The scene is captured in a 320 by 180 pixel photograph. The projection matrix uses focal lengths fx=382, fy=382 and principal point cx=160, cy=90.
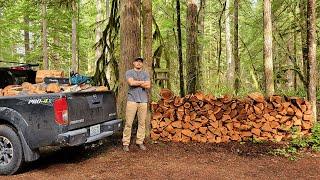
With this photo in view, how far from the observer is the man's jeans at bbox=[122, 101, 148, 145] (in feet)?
26.2

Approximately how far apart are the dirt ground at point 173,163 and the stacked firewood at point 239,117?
0.36 meters

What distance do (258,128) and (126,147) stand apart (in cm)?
302

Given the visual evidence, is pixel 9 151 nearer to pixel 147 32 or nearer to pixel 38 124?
pixel 38 124

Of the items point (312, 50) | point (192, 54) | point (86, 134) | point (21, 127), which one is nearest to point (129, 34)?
point (86, 134)

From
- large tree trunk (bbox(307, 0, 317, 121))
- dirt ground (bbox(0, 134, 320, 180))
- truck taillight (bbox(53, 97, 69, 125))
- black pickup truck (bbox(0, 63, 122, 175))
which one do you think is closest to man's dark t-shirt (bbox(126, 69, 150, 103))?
dirt ground (bbox(0, 134, 320, 180))

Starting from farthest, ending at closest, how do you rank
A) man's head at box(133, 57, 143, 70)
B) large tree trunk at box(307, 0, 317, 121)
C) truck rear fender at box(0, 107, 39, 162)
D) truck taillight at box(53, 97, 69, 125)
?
large tree trunk at box(307, 0, 317, 121) → man's head at box(133, 57, 143, 70) → truck rear fender at box(0, 107, 39, 162) → truck taillight at box(53, 97, 69, 125)

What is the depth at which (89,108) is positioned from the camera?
7023 mm

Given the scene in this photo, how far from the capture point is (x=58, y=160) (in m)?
7.77

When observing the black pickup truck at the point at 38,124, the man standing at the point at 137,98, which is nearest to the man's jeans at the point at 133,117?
the man standing at the point at 137,98

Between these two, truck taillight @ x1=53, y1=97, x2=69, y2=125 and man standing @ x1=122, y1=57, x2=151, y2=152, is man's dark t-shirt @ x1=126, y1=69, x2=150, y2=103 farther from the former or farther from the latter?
truck taillight @ x1=53, y1=97, x2=69, y2=125

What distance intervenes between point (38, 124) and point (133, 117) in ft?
7.35

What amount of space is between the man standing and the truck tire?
2.24m

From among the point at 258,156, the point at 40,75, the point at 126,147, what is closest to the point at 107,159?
the point at 126,147

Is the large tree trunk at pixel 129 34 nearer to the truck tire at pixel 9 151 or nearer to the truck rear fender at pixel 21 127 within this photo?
the truck rear fender at pixel 21 127
